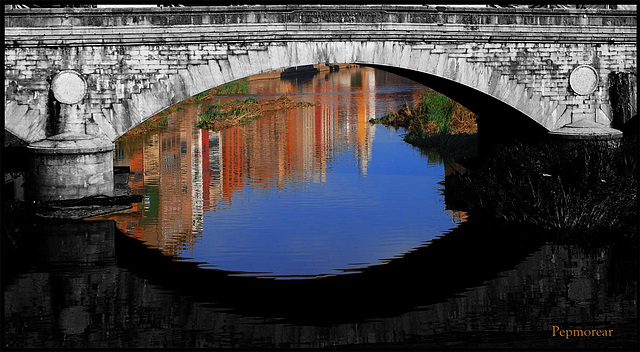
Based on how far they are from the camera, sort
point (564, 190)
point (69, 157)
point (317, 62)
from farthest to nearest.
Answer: point (317, 62) → point (69, 157) → point (564, 190)

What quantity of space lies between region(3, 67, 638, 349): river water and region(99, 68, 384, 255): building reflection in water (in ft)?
0.34

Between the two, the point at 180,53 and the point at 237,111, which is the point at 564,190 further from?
the point at 237,111

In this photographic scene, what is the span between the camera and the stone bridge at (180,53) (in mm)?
19312

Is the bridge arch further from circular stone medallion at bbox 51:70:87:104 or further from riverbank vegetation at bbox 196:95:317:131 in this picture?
riverbank vegetation at bbox 196:95:317:131

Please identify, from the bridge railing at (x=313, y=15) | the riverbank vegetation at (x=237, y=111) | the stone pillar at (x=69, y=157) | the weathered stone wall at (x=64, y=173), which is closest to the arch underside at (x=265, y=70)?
the stone pillar at (x=69, y=157)

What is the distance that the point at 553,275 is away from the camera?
1456 cm

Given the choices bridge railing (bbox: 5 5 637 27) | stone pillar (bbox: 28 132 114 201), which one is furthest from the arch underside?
stone pillar (bbox: 28 132 114 201)

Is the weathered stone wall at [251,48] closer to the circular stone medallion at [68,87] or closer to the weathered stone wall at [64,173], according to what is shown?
the circular stone medallion at [68,87]

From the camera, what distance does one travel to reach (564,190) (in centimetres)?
1780

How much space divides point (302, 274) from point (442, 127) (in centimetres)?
1798

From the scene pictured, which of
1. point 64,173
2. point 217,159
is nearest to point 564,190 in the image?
point 64,173

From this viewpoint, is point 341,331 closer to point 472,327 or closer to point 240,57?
point 472,327

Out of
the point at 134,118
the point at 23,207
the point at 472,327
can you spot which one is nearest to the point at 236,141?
the point at 134,118

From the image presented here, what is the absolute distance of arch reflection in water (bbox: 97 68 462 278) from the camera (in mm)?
16438
